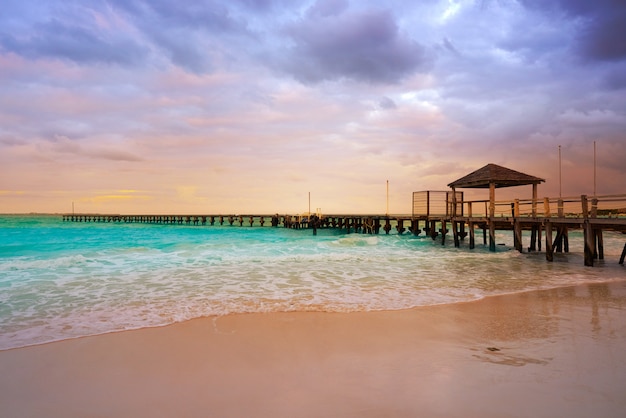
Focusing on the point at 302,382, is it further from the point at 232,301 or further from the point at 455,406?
the point at 232,301

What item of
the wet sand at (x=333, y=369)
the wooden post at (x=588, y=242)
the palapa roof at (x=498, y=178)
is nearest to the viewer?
the wet sand at (x=333, y=369)

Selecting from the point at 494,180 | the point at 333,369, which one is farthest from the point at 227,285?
the point at 494,180

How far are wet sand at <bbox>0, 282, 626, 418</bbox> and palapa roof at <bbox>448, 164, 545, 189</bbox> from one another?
1346cm

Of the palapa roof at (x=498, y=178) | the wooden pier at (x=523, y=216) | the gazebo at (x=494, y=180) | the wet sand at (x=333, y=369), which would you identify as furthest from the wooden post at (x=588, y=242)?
the wet sand at (x=333, y=369)

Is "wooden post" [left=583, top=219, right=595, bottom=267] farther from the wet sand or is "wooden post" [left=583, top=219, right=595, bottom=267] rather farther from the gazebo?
the wet sand

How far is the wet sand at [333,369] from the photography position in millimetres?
3303

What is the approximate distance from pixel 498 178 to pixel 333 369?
1715 centimetres

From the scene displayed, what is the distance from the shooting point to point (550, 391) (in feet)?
11.5

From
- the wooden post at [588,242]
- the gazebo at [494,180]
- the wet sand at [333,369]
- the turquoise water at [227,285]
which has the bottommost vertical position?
the turquoise water at [227,285]

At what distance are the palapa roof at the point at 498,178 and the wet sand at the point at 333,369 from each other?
1346 cm

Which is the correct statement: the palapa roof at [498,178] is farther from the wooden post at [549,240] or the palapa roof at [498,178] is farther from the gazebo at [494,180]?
the wooden post at [549,240]

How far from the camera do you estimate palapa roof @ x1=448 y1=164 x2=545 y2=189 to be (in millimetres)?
18730

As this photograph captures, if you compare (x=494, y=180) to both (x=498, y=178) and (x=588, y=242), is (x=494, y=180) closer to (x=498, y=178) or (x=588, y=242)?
(x=498, y=178)

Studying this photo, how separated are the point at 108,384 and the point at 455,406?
10.5ft
